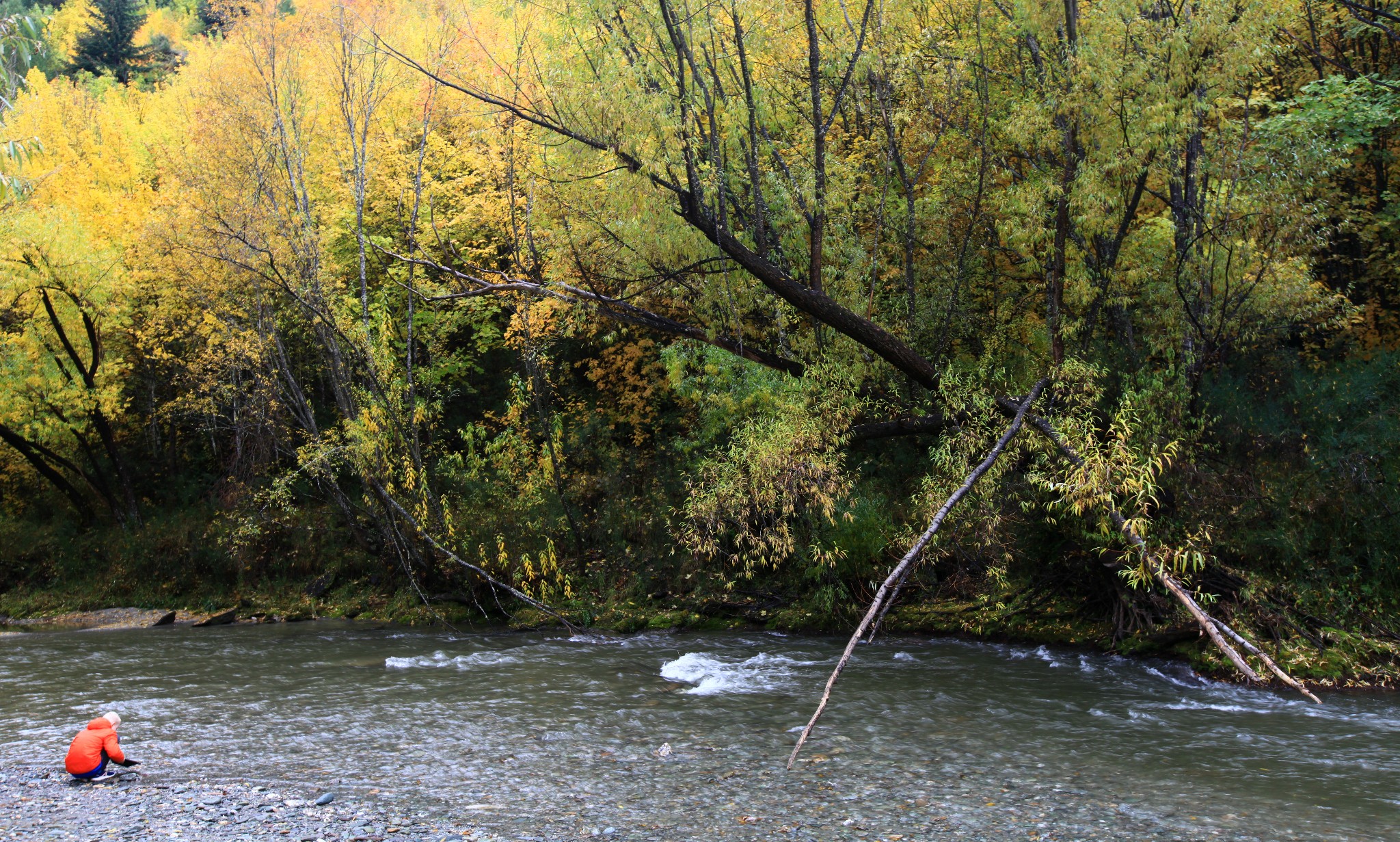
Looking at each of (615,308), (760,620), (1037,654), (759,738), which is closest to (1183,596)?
(759,738)

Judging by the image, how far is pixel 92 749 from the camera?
311 inches

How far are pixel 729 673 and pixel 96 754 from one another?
23.4 feet

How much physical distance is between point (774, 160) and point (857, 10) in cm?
282

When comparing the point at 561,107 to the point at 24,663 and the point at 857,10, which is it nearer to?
the point at 857,10

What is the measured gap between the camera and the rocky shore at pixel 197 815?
662cm

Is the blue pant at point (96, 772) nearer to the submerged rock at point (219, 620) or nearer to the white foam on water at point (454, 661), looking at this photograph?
the white foam on water at point (454, 661)

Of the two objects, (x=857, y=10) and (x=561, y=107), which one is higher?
(x=857, y=10)

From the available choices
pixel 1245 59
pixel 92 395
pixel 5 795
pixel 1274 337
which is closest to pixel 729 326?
pixel 1245 59

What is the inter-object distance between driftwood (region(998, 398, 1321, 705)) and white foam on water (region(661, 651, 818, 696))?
4.53 metres

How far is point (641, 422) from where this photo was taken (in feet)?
69.2

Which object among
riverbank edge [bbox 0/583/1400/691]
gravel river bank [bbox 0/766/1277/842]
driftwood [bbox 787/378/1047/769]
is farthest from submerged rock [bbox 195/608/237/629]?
driftwood [bbox 787/378/1047/769]

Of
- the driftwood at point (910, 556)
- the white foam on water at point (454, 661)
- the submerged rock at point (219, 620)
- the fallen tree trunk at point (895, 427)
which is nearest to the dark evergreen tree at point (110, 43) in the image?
the submerged rock at point (219, 620)

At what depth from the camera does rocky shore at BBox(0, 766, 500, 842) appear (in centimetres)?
662

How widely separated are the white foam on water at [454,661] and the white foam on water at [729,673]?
2661mm
